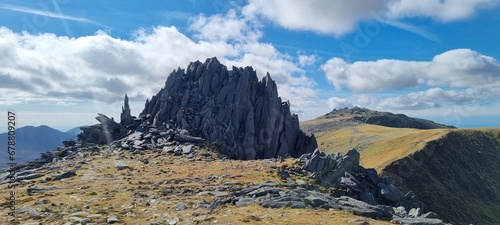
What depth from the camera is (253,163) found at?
58.7 metres

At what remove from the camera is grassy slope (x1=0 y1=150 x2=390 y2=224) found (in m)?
29.4

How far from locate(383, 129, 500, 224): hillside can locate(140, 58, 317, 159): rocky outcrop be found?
68.8 metres

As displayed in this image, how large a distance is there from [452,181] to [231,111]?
134 meters

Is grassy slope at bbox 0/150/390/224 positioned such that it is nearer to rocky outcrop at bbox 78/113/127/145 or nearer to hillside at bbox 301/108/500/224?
rocky outcrop at bbox 78/113/127/145

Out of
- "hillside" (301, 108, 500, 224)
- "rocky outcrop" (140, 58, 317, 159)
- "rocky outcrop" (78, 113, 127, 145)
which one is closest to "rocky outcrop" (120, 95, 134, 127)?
"rocky outcrop" (78, 113, 127, 145)

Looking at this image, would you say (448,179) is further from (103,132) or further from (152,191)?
(152,191)

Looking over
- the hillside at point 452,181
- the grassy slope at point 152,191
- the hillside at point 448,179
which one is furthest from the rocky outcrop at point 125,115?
the hillside at point 452,181

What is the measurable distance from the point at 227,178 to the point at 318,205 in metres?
15.9

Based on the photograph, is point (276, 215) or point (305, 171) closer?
point (276, 215)

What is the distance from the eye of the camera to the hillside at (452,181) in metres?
138

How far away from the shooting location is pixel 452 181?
166m

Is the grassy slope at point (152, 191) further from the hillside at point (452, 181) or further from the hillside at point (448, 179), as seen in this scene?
the hillside at point (452, 181)

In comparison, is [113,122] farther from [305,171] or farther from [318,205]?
[318,205]

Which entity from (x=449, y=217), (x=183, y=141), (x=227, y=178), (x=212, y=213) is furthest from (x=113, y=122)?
(x=449, y=217)
